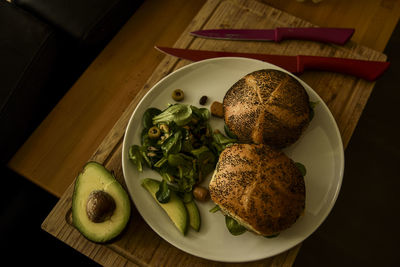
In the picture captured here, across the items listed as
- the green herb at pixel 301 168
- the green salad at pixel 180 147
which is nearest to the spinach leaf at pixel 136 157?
the green salad at pixel 180 147

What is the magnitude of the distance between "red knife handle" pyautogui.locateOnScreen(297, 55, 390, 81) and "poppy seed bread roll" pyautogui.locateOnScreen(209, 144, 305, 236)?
0.41 metres

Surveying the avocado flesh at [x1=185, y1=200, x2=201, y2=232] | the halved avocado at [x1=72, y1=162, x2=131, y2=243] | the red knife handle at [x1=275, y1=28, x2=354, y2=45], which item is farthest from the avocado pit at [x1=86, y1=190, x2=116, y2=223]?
the red knife handle at [x1=275, y1=28, x2=354, y2=45]

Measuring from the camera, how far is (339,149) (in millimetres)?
1029

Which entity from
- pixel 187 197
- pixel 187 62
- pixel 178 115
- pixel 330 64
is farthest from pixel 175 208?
pixel 330 64

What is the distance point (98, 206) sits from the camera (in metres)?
0.83

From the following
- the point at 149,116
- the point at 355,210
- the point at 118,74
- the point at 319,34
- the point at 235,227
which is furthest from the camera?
the point at 355,210

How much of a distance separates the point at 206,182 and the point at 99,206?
326mm

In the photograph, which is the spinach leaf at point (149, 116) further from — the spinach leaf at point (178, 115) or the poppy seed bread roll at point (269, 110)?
the poppy seed bread roll at point (269, 110)

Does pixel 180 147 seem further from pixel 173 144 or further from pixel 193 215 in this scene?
pixel 193 215

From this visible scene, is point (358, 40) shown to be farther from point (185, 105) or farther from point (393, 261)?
point (393, 261)

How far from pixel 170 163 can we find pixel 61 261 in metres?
0.84

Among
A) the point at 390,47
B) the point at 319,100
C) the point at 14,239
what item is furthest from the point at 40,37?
the point at 390,47

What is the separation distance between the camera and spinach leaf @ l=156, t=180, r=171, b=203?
3.11 feet

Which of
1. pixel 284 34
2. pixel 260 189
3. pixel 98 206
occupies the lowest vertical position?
pixel 98 206
